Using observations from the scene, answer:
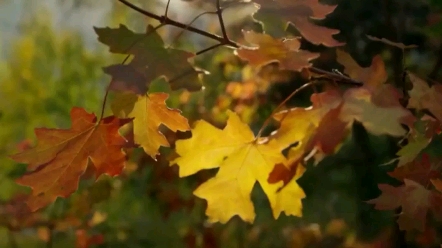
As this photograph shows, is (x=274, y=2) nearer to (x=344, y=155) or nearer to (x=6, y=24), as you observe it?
(x=344, y=155)

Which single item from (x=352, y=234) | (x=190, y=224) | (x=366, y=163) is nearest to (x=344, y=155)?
(x=366, y=163)

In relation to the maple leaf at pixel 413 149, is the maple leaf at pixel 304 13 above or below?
above

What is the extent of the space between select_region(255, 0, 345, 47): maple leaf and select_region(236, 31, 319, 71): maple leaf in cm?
1

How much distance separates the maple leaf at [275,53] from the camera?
1.42 ft

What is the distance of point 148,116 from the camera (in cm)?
49

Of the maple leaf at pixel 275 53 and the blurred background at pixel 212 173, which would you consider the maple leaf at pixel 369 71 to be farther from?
the blurred background at pixel 212 173

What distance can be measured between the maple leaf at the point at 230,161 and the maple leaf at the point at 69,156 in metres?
0.10

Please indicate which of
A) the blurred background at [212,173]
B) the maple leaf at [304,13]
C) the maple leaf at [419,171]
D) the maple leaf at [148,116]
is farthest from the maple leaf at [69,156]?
the blurred background at [212,173]

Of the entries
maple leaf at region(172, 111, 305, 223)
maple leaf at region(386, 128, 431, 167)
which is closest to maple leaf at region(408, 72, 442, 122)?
maple leaf at region(386, 128, 431, 167)

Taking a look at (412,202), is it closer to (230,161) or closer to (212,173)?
(230,161)

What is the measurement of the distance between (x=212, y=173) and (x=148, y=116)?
1194 millimetres

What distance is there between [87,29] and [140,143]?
88.0 inches

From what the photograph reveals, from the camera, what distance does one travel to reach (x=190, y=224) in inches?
72.0

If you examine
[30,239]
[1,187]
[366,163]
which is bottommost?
[30,239]
